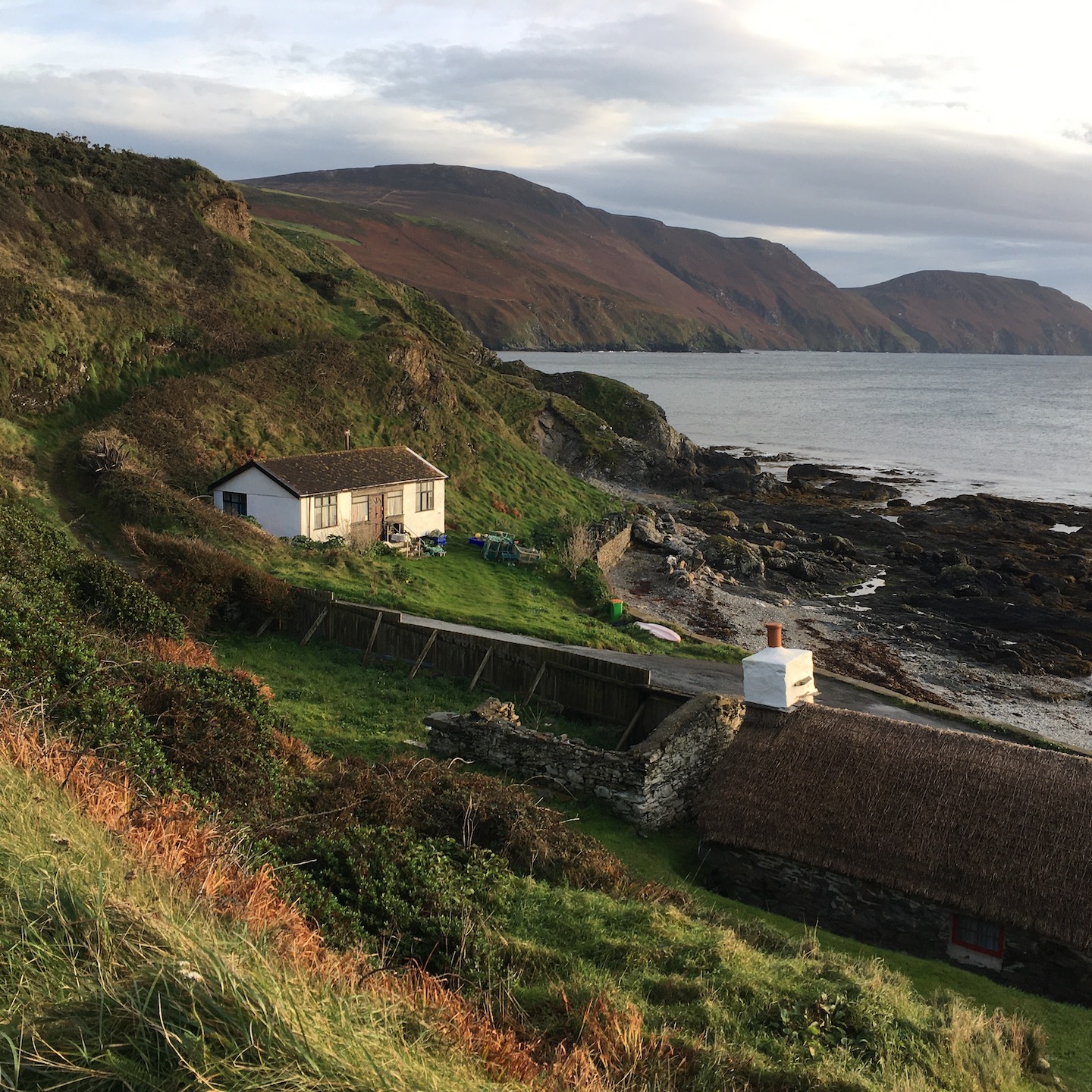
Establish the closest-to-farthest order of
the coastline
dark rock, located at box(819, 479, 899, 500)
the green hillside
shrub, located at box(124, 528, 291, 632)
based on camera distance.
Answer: the green hillside < shrub, located at box(124, 528, 291, 632) < the coastline < dark rock, located at box(819, 479, 899, 500)

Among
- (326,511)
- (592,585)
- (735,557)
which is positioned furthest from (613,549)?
(326,511)

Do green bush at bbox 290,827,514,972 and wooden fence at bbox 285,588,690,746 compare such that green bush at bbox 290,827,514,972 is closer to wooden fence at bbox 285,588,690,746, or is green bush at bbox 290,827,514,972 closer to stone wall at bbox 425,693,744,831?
stone wall at bbox 425,693,744,831

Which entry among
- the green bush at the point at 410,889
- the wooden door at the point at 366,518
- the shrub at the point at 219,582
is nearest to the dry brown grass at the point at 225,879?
the green bush at the point at 410,889

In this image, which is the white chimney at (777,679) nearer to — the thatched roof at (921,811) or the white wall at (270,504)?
the thatched roof at (921,811)

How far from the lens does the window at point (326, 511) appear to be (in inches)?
1454

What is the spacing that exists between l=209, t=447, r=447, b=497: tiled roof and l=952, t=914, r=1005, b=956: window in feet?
90.8

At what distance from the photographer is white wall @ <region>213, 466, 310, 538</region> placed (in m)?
36.3

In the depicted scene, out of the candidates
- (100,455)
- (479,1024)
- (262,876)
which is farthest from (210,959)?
(100,455)

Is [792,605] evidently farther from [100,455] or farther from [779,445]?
[779,445]

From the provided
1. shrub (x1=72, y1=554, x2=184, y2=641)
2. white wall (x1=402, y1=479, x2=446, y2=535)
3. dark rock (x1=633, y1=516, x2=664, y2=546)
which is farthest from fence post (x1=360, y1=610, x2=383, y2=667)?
dark rock (x1=633, y1=516, x2=664, y2=546)

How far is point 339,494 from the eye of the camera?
37.8 meters

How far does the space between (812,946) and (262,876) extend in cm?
769

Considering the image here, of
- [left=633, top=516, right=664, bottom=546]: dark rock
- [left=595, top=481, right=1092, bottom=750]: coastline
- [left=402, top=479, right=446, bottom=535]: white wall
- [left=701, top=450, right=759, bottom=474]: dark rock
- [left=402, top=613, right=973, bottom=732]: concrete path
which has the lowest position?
[left=595, top=481, right=1092, bottom=750]: coastline

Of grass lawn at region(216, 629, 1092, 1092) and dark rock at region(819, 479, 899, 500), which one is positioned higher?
dark rock at region(819, 479, 899, 500)
